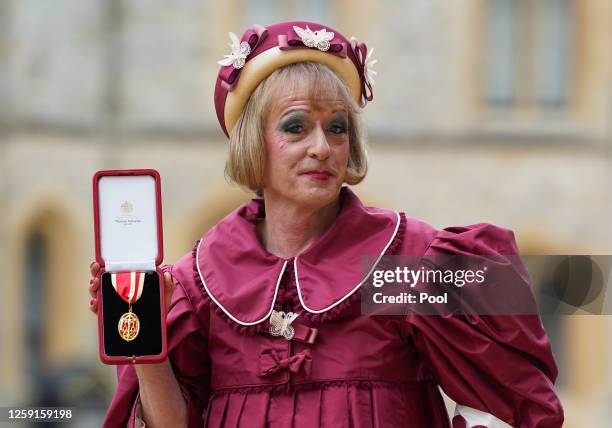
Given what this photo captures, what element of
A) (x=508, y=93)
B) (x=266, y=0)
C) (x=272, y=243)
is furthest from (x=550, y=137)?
(x=272, y=243)

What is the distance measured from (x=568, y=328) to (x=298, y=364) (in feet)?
36.5

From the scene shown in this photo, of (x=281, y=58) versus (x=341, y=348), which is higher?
(x=281, y=58)

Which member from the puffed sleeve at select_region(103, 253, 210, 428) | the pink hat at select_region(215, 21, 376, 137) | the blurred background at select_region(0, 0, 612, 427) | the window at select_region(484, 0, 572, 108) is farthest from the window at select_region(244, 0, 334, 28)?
the puffed sleeve at select_region(103, 253, 210, 428)

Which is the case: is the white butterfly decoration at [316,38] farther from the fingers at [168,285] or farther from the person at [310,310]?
the fingers at [168,285]

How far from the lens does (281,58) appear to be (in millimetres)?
3004

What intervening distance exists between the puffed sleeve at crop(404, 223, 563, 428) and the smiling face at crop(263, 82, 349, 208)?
0.90 feet

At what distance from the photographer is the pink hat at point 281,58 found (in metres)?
3.00

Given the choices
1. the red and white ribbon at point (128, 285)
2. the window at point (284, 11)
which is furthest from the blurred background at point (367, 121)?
the red and white ribbon at point (128, 285)

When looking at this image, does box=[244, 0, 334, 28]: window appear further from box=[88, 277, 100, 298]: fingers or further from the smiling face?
box=[88, 277, 100, 298]: fingers

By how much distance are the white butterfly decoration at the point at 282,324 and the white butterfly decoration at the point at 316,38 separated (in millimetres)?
530

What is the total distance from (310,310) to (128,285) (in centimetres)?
36

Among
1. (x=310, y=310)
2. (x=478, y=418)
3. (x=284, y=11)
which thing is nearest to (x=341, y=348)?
(x=310, y=310)

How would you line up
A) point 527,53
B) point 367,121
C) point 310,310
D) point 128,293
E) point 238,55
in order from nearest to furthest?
point 128,293
point 310,310
point 238,55
point 367,121
point 527,53

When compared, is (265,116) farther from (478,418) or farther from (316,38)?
(478,418)
